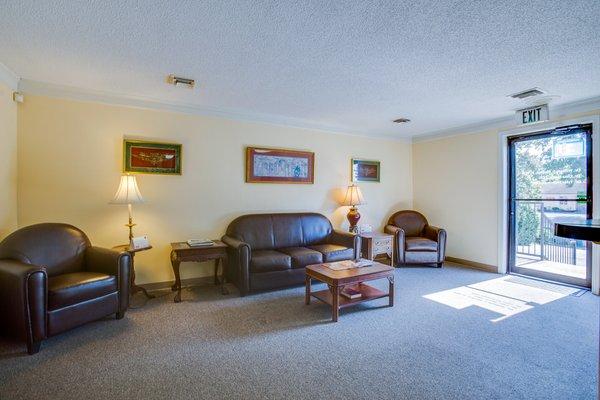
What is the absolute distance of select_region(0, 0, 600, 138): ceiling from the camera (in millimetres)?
1959

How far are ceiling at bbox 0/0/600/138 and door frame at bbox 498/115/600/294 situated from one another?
1.30 feet

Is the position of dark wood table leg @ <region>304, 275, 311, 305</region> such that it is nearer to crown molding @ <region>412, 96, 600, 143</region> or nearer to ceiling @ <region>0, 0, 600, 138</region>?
ceiling @ <region>0, 0, 600, 138</region>

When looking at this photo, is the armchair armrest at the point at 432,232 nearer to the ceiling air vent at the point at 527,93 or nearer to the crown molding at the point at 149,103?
the ceiling air vent at the point at 527,93

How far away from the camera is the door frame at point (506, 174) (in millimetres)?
3705

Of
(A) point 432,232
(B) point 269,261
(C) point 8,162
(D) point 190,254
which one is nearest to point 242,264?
(B) point 269,261

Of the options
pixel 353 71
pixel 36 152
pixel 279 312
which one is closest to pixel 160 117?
pixel 36 152

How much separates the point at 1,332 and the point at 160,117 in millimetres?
2600

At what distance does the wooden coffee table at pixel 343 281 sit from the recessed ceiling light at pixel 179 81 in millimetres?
2323

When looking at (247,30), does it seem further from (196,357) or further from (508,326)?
(508,326)

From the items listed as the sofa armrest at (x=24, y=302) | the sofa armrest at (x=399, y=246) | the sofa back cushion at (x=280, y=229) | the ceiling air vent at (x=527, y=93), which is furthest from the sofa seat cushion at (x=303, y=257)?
the ceiling air vent at (x=527, y=93)

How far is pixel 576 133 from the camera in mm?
3996

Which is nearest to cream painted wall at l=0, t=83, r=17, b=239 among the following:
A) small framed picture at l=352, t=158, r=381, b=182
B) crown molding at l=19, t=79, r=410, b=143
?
crown molding at l=19, t=79, r=410, b=143

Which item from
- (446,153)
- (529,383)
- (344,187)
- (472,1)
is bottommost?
(529,383)

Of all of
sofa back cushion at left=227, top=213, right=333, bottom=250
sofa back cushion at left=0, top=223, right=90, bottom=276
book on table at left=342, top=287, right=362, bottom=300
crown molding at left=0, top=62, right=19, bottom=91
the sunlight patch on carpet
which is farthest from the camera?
sofa back cushion at left=227, top=213, right=333, bottom=250
